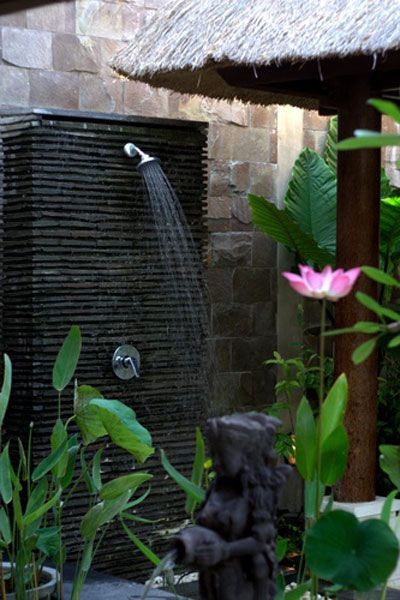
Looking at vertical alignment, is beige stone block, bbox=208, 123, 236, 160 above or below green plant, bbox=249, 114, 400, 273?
above

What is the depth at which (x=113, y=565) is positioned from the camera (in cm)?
497

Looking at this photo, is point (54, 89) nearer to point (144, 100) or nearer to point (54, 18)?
point (54, 18)

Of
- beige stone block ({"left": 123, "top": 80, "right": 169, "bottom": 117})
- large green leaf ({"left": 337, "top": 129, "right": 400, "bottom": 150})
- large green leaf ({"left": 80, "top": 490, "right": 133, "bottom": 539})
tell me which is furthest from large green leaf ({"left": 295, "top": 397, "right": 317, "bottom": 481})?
beige stone block ({"left": 123, "top": 80, "right": 169, "bottom": 117})

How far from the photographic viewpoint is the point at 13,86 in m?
5.18

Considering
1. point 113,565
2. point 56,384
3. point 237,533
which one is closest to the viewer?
point 237,533

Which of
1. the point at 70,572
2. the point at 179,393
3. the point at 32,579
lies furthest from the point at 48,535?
the point at 179,393

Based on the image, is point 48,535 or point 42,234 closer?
point 48,535

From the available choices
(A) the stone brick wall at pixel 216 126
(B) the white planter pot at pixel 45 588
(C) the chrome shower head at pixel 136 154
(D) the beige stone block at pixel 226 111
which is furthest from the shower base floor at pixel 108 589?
(D) the beige stone block at pixel 226 111

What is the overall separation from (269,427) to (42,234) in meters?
2.54

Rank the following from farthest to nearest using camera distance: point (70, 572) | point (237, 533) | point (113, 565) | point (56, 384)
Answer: point (113, 565) < point (70, 572) < point (56, 384) < point (237, 533)

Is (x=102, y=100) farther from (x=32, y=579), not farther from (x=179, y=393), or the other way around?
(x=32, y=579)

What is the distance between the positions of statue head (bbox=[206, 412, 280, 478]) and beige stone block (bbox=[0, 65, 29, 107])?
10.0 ft

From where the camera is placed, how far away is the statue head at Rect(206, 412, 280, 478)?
94.3 inches

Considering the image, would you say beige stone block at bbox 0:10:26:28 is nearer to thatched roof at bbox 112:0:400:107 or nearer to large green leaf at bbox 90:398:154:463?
thatched roof at bbox 112:0:400:107
